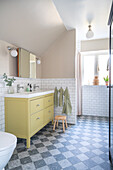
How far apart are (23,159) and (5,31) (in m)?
2.15

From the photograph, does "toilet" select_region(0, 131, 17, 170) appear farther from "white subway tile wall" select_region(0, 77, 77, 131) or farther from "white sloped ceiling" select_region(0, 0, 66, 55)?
"white sloped ceiling" select_region(0, 0, 66, 55)

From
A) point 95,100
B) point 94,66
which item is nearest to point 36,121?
point 95,100

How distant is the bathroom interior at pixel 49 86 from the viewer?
1.77 meters

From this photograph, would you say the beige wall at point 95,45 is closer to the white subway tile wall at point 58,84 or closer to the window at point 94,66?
the window at point 94,66

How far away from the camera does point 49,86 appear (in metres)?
3.61

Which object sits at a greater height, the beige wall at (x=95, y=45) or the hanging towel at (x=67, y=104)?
the beige wall at (x=95, y=45)

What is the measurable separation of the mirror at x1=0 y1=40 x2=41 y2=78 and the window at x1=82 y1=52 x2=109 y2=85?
1.96 metres

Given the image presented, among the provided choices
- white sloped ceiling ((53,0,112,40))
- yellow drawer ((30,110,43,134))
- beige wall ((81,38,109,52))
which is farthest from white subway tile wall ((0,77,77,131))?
beige wall ((81,38,109,52))

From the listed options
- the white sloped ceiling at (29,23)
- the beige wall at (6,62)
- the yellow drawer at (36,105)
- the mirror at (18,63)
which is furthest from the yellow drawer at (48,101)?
the white sloped ceiling at (29,23)

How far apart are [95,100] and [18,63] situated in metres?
2.87

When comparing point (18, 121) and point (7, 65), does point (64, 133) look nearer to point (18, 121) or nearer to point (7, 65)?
point (18, 121)

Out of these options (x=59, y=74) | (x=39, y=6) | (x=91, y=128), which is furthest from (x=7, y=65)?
(x=91, y=128)

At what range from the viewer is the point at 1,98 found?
7.31ft

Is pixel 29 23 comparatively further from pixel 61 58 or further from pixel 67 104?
pixel 67 104
